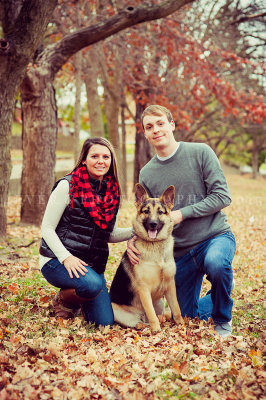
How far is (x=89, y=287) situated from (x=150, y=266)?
0.67 m

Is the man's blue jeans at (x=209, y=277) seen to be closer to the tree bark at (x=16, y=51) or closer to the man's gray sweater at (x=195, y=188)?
the man's gray sweater at (x=195, y=188)

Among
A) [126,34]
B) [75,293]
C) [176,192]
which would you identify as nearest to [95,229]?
[75,293]

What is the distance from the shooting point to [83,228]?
4.06 meters

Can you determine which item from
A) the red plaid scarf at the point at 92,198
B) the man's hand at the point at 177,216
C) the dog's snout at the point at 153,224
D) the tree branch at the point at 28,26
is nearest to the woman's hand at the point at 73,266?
the red plaid scarf at the point at 92,198

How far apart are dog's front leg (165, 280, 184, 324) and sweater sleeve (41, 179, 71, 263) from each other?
46.0 inches

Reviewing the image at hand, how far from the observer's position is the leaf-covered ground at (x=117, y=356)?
2.85 meters

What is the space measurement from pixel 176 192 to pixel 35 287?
2.28 meters

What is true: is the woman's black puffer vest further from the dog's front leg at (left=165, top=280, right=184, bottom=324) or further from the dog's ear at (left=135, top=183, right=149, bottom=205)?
the dog's front leg at (left=165, top=280, right=184, bottom=324)

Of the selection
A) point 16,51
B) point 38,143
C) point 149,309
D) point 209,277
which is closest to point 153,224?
point 209,277

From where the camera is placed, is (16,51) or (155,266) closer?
(155,266)

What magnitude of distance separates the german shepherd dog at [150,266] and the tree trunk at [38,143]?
15.0 ft

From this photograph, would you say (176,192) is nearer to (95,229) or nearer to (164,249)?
(164,249)

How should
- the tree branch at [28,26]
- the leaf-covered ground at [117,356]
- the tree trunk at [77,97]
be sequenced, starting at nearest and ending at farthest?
1. the leaf-covered ground at [117,356]
2. the tree branch at [28,26]
3. the tree trunk at [77,97]

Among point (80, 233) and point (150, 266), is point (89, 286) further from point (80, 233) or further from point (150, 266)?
point (150, 266)
